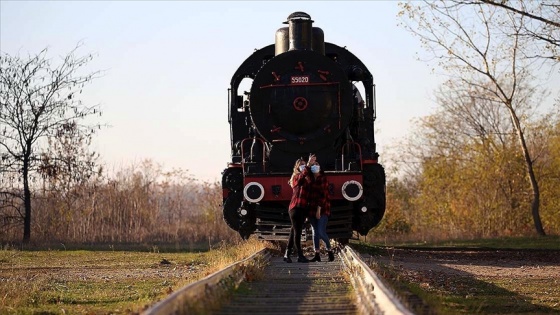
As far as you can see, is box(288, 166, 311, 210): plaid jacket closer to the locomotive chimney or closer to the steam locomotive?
the steam locomotive

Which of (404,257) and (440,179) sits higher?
(440,179)

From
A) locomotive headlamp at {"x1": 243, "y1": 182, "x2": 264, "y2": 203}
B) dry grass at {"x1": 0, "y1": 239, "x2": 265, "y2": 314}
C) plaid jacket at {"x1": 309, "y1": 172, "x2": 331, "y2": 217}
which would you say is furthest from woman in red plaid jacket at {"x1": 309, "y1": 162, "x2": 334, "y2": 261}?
locomotive headlamp at {"x1": 243, "y1": 182, "x2": 264, "y2": 203}

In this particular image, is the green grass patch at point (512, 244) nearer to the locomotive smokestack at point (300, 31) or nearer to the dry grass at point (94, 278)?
the dry grass at point (94, 278)

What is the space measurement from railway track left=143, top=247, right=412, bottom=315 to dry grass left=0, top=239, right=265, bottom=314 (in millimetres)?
710

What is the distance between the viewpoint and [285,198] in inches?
749

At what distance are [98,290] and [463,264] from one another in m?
8.77

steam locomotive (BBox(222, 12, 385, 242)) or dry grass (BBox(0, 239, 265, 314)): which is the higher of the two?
steam locomotive (BBox(222, 12, 385, 242))

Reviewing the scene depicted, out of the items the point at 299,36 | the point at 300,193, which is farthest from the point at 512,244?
the point at 300,193

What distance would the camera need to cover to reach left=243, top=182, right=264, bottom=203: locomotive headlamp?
19.0 m

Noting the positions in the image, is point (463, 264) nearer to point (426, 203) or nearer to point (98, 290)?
point (98, 290)

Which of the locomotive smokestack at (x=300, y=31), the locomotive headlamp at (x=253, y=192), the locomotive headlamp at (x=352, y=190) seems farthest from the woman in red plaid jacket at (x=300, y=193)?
the locomotive smokestack at (x=300, y=31)

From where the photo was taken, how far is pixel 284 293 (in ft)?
37.3

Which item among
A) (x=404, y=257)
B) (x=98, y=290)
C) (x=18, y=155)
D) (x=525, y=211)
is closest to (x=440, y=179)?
(x=525, y=211)

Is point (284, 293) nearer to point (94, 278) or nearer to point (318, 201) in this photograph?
point (318, 201)
